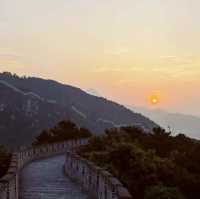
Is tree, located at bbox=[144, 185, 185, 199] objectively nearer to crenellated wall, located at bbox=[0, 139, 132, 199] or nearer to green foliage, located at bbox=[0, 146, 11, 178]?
crenellated wall, located at bbox=[0, 139, 132, 199]

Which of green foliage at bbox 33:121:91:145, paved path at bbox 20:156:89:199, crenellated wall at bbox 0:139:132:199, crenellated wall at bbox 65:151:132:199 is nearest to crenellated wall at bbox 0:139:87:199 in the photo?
crenellated wall at bbox 0:139:132:199

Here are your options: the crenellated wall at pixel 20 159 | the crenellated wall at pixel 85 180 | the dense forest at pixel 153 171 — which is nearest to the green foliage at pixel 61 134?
the crenellated wall at pixel 20 159

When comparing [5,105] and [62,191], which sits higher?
[5,105]

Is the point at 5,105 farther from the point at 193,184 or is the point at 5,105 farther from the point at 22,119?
the point at 193,184

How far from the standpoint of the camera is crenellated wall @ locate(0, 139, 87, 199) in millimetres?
17484

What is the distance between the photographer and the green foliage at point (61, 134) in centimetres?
5810

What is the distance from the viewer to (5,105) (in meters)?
200

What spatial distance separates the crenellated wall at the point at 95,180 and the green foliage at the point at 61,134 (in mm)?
26988

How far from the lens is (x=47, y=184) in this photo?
86.0 feet

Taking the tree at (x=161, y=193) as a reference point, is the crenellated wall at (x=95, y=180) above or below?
above

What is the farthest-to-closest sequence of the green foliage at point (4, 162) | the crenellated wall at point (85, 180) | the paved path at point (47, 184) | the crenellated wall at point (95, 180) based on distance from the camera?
the green foliage at point (4, 162) → the paved path at point (47, 184) → the crenellated wall at point (85, 180) → the crenellated wall at point (95, 180)

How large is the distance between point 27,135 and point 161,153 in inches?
4625

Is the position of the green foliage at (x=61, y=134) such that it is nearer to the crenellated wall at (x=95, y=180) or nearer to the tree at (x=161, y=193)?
the crenellated wall at (x=95, y=180)

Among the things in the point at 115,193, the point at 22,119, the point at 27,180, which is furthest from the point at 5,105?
the point at 115,193
